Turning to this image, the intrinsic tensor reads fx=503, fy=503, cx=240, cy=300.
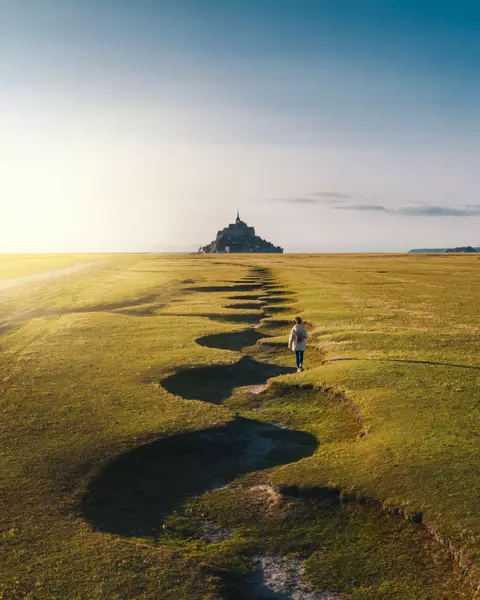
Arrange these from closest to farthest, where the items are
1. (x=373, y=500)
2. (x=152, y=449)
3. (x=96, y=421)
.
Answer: (x=373, y=500), (x=152, y=449), (x=96, y=421)

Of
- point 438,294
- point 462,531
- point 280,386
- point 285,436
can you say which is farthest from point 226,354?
point 438,294

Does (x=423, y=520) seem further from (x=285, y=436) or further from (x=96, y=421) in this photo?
(x=96, y=421)

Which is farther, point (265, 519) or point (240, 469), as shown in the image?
point (240, 469)

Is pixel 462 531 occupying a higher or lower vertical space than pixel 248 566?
higher
